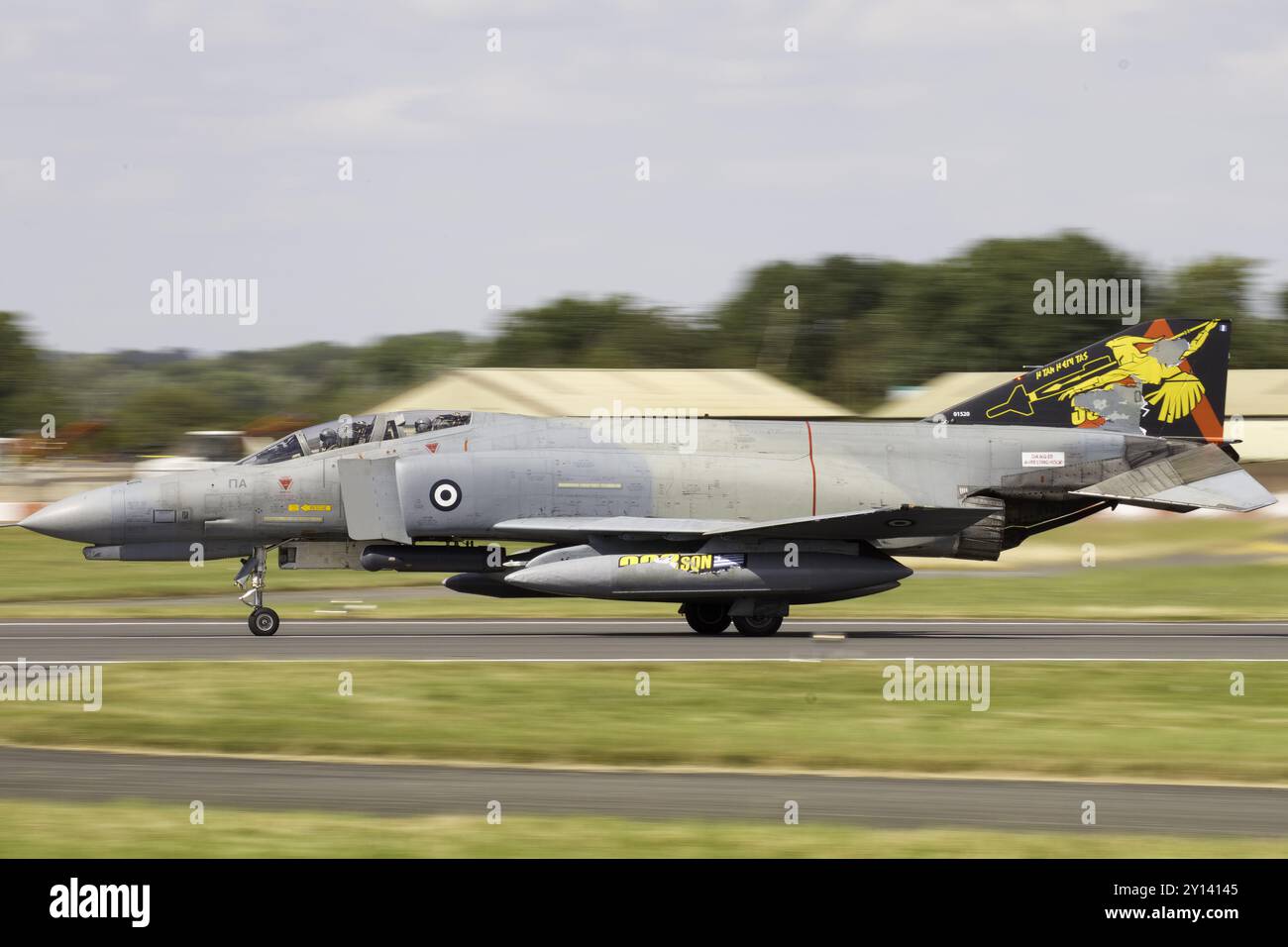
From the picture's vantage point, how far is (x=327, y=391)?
129250 millimetres

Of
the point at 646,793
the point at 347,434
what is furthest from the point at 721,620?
the point at 646,793

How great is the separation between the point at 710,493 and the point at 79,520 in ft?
29.0

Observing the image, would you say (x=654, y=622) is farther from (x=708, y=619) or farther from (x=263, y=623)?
(x=263, y=623)

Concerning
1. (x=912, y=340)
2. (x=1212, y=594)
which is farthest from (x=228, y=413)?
(x=1212, y=594)

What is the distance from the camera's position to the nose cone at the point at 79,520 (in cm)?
2050

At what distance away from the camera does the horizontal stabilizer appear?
73.8ft

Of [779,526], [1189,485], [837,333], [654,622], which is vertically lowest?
[654,622]

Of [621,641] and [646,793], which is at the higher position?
[621,641]

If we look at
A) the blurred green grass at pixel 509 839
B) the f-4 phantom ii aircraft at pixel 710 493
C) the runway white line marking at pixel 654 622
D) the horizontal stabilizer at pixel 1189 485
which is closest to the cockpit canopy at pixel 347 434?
the f-4 phantom ii aircraft at pixel 710 493

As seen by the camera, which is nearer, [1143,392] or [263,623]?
[263,623]

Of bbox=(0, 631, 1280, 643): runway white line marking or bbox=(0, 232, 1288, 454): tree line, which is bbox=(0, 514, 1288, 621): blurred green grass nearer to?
bbox=(0, 631, 1280, 643): runway white line marking

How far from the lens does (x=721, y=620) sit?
22.0 meters

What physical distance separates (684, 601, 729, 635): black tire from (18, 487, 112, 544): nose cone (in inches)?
327
